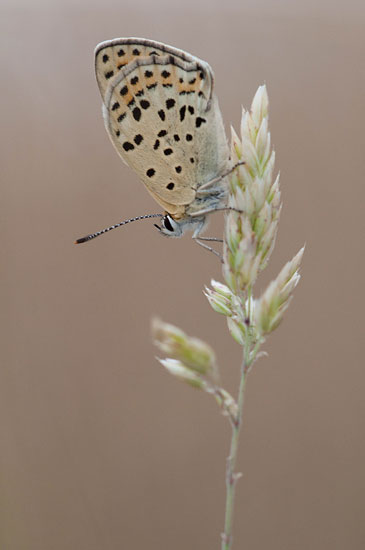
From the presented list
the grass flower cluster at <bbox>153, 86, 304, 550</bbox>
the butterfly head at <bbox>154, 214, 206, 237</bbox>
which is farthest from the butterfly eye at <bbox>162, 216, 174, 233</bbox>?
the grass flower cluster at <bbox>153, 86, 304, 550</bbox>

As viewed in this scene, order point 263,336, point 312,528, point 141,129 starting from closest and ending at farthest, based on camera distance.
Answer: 1. point 263,336
2. point 141,129
3. point 312,528

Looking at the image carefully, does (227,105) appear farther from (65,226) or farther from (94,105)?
(65,226)

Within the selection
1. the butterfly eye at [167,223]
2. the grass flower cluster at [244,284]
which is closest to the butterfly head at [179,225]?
the butterfly eye at [167,223]

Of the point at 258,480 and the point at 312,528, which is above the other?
the point at 258,480

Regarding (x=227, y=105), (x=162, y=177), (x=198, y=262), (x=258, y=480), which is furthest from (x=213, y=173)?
(x=258, y=480)

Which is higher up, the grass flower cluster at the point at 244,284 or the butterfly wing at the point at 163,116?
the butterfly wing at the point at 163,116

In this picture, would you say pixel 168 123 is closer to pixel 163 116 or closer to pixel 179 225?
pixel 163 116

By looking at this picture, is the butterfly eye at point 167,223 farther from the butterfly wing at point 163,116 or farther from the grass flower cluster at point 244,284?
the grass flower cluster at point 244,284
